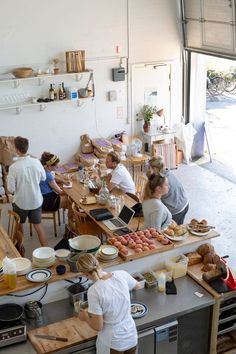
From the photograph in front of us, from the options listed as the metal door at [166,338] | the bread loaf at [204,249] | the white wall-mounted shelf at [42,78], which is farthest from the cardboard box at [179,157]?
the metal door at [166,338]

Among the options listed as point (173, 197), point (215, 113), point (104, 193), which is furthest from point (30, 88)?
point (215, 113)

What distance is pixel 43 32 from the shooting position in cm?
846

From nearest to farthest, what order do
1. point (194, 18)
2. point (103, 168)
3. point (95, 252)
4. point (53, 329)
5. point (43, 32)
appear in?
point (53, 329) → point (95, 252) → point (103, 168) → point (43, 32) → point (194, 18)

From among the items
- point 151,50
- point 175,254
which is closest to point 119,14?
point 151,50

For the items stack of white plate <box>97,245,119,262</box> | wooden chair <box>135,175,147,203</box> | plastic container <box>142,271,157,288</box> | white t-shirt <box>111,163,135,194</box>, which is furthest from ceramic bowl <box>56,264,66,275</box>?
wooden chair <box>135,175,147,203</box>

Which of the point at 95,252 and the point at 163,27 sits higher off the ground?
the point at 163,27

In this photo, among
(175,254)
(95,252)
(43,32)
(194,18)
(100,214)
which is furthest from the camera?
(194,18)

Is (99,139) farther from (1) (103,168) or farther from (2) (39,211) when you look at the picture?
(2) (39,211)

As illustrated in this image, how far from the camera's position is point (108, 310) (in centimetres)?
371

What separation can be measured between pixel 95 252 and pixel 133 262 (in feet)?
1.20

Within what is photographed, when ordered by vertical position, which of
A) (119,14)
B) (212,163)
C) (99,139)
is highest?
(119,14)

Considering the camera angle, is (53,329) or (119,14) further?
(119,14)

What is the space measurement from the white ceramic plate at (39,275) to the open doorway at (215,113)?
18.5 ft

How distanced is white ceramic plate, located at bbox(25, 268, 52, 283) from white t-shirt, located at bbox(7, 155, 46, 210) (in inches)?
75.4
